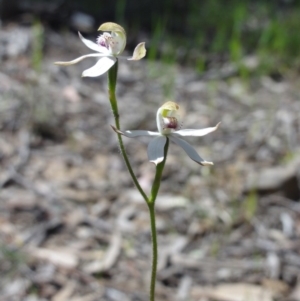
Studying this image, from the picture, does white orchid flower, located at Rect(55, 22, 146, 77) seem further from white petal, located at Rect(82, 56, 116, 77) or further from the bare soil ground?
the bare soil ground

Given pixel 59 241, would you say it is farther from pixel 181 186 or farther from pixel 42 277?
pixel 181 186

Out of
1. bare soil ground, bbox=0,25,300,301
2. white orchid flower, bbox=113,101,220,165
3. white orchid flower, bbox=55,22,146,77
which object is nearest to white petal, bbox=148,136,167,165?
white orchid flower, bbox=113,101,220,165

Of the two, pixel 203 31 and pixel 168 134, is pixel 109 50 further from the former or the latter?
pixel 203 31

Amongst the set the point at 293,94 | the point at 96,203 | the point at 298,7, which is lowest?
the point at 298,7

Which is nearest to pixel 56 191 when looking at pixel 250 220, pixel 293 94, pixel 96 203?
pixel 96 203

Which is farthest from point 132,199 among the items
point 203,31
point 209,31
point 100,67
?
point 209,31

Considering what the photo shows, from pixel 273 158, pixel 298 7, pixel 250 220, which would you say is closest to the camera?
pixel 250 220
